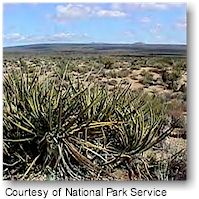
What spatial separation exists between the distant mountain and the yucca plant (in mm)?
100

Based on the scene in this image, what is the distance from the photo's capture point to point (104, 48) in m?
2.54

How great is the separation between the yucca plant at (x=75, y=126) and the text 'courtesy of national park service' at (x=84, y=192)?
0.06 m

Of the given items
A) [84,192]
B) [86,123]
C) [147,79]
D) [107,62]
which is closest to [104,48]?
[107,62]

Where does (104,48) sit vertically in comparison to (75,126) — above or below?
above

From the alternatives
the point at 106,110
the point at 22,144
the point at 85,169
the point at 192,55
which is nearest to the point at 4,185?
the point at 22,144

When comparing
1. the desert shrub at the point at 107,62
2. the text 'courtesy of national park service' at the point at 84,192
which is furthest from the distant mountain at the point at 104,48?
the text 'courtesy of national park service' at the point at 84,192

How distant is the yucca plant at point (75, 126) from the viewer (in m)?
2.54

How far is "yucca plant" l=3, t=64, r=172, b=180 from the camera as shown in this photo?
2.54 m

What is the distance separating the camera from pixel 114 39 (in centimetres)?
255

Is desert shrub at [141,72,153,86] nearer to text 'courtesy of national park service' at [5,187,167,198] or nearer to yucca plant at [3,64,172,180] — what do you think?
yucca plant at [3,64,172,180]

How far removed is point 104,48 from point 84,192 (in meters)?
0.64

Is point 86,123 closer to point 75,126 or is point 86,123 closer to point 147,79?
point 75,126

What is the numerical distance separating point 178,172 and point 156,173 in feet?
0.32

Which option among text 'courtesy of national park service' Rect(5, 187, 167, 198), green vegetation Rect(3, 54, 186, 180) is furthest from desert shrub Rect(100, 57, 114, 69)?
text 'courtesy of national park service' Rect(5, 187, 167, 198)
